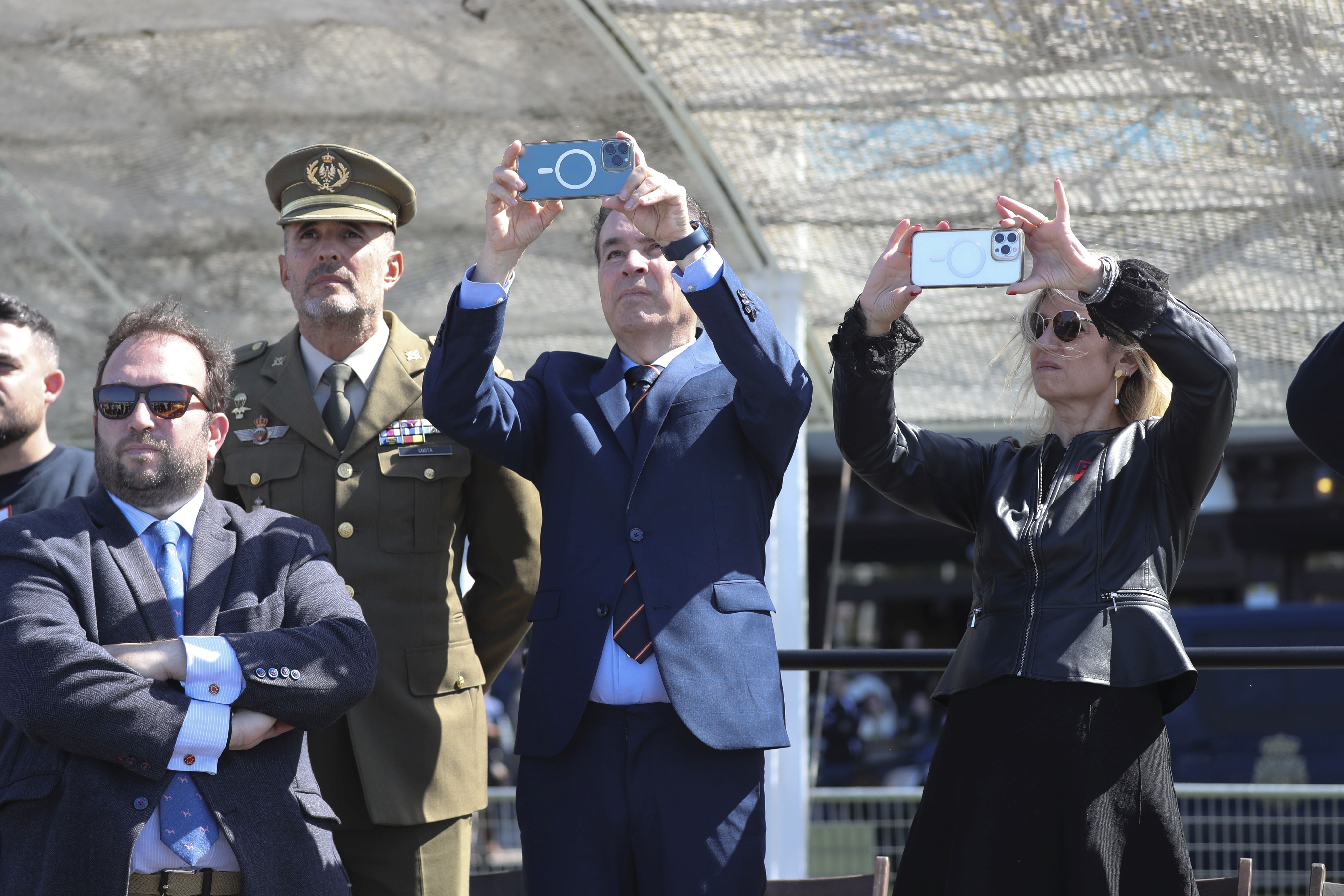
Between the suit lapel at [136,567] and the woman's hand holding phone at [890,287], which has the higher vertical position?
the woman's hand holding phone at [890,287]

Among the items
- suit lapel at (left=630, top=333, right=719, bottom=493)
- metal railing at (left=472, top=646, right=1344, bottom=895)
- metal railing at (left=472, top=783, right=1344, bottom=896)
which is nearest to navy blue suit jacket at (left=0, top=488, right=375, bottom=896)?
suit lapel at (left=630, top=333, right=719, bottom=493)

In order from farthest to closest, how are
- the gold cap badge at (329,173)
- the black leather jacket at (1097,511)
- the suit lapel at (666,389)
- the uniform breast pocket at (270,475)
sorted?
the gold cap badge at (329,173) → the uniform breast pocket at (270,475) → the suit lapel at (666,389) → the black leather jacket at (1097,511)

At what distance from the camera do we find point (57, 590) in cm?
251

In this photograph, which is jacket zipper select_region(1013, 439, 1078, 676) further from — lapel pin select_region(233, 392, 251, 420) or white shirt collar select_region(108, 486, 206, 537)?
lapel pin select_region(233, 392, 251, 420)

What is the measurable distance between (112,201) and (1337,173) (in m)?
4.42

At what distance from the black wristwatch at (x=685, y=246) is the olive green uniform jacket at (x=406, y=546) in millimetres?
767

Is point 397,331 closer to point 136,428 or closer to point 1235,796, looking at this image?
point 136,428

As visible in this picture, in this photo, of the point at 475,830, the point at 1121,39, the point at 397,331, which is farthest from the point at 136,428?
the point at 475,830

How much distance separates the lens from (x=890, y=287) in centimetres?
279

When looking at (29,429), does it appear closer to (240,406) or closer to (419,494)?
(240,406)

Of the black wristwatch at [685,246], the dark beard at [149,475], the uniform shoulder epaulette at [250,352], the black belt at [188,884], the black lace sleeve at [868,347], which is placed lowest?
the black belt at [188,884]

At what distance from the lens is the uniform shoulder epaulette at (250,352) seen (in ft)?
11.5

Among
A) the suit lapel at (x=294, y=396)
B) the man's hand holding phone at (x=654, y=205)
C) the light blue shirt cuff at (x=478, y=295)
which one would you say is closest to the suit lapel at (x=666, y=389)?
the man's hand holding phone at (x=654, y=205)

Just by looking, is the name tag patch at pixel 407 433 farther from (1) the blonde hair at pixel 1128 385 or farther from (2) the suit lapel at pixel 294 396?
(1) the blonde hair at pixel 1128 385
